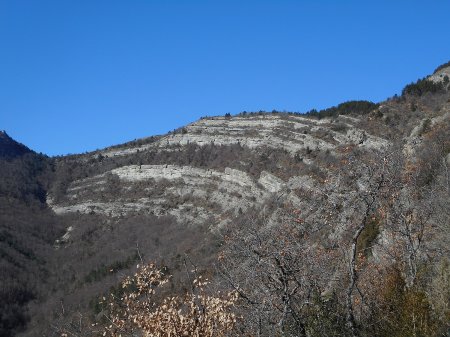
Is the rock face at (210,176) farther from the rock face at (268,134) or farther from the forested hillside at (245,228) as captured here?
the forested hillside at (245,228)

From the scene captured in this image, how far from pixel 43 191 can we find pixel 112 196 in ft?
130

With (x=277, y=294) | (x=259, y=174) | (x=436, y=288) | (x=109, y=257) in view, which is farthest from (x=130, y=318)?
(x=109, y=257)

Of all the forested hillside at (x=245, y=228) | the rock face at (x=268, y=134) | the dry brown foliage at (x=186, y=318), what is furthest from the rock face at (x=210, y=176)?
the dry brown foliage at (x=186, y=318)

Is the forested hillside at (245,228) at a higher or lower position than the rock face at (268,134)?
lower

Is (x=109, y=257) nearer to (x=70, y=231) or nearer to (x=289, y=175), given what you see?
(x=70, y=231)

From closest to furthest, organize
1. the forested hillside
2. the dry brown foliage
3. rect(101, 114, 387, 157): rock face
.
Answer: the dry brown foliage → the forested hillside → rect(101, 114, 387, 157): rock face

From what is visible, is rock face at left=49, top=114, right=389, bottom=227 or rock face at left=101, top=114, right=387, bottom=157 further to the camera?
rock face at left=49, top=114, right=389, bottom=227

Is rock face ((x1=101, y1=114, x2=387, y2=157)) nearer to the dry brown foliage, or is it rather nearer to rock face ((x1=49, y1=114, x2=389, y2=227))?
rock face ((x1=49, y1=114, x2=389, y2=227))

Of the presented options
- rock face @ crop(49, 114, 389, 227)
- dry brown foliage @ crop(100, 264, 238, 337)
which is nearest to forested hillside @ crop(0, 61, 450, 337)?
dry brown foliage @ crop(100, 264, 238, 337)

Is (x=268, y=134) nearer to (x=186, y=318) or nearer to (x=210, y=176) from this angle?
(x=210, y=176)

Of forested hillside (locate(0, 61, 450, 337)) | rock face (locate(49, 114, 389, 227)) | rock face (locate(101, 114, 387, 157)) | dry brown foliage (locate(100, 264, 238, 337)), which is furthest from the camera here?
rock face (locate(49, 114, 389, 227))

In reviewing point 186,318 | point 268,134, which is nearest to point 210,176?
point 268,134

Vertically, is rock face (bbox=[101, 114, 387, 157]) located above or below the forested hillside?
above

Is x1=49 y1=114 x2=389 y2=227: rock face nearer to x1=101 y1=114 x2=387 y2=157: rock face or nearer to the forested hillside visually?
x1=101 y1=114 x2=387 y2=157: rock face
